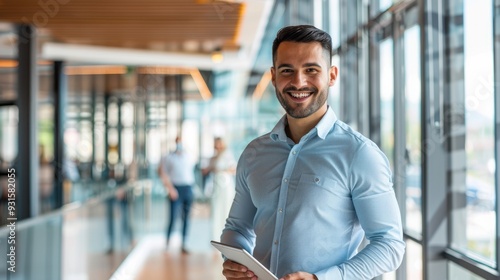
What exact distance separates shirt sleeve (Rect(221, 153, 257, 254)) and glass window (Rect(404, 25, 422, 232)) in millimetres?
2248

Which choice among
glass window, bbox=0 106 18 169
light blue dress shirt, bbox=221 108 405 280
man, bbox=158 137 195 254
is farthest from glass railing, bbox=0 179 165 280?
glass window, bbox=0 106 18 169

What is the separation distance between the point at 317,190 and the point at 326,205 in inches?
1.8

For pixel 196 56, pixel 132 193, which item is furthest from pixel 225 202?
pixel 196 56

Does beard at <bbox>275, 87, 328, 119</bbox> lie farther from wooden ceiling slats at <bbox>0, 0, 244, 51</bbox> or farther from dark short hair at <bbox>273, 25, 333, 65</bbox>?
wooden ceiling slats at <bbox>0, 0, 244, 51</bbox>

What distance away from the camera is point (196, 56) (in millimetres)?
13398

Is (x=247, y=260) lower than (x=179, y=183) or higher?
higher

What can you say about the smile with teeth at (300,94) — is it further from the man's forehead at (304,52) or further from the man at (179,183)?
the man at (179,183)

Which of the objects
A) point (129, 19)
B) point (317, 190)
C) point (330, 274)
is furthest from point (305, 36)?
point (129, 19)

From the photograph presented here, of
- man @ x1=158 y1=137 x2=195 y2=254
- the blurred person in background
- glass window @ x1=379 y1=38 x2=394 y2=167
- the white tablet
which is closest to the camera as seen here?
the white tablet

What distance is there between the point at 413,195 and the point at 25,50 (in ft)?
17.3

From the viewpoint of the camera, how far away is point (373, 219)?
182cm

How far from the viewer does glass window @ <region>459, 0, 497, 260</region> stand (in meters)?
3.09

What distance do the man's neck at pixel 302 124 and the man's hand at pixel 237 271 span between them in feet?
1.27

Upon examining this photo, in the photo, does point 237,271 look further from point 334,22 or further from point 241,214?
point 334,22
